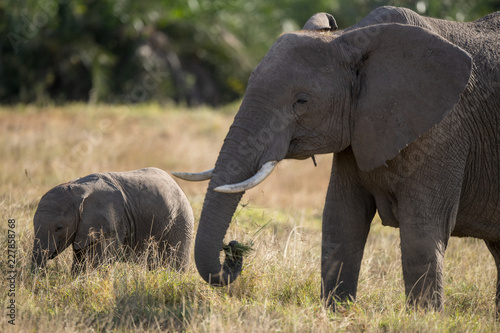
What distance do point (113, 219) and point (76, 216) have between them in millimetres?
351

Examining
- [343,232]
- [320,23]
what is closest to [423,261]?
[343,232]

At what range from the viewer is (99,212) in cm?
648

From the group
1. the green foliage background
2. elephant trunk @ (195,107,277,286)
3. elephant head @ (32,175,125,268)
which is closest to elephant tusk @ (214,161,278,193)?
elephant trunk @ (195,107,277,286)

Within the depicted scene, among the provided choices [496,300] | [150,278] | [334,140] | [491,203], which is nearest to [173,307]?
[150,278]

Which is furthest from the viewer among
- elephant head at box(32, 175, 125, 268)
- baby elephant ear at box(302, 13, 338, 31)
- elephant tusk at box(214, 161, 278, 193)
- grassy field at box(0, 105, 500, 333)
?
elephant head at box(32, 175, 125, 268)

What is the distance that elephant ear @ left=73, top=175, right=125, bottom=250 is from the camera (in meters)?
6.38

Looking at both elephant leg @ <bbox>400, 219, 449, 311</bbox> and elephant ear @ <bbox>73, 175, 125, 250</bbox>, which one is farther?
elephant ear @ <bbox>73, 175, 125, 250</bbox>

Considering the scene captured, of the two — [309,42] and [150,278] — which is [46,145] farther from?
[309,42]

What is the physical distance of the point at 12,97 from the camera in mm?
22344

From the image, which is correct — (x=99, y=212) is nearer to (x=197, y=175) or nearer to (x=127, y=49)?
(x=197, y=175)

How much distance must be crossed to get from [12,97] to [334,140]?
19.4m

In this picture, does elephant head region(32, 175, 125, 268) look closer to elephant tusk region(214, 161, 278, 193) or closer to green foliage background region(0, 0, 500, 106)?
elephant tusk region(214, 161, 278, 193)

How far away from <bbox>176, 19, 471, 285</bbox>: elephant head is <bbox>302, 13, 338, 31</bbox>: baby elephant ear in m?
0.27

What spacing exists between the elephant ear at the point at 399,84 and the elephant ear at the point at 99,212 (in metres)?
2.70
